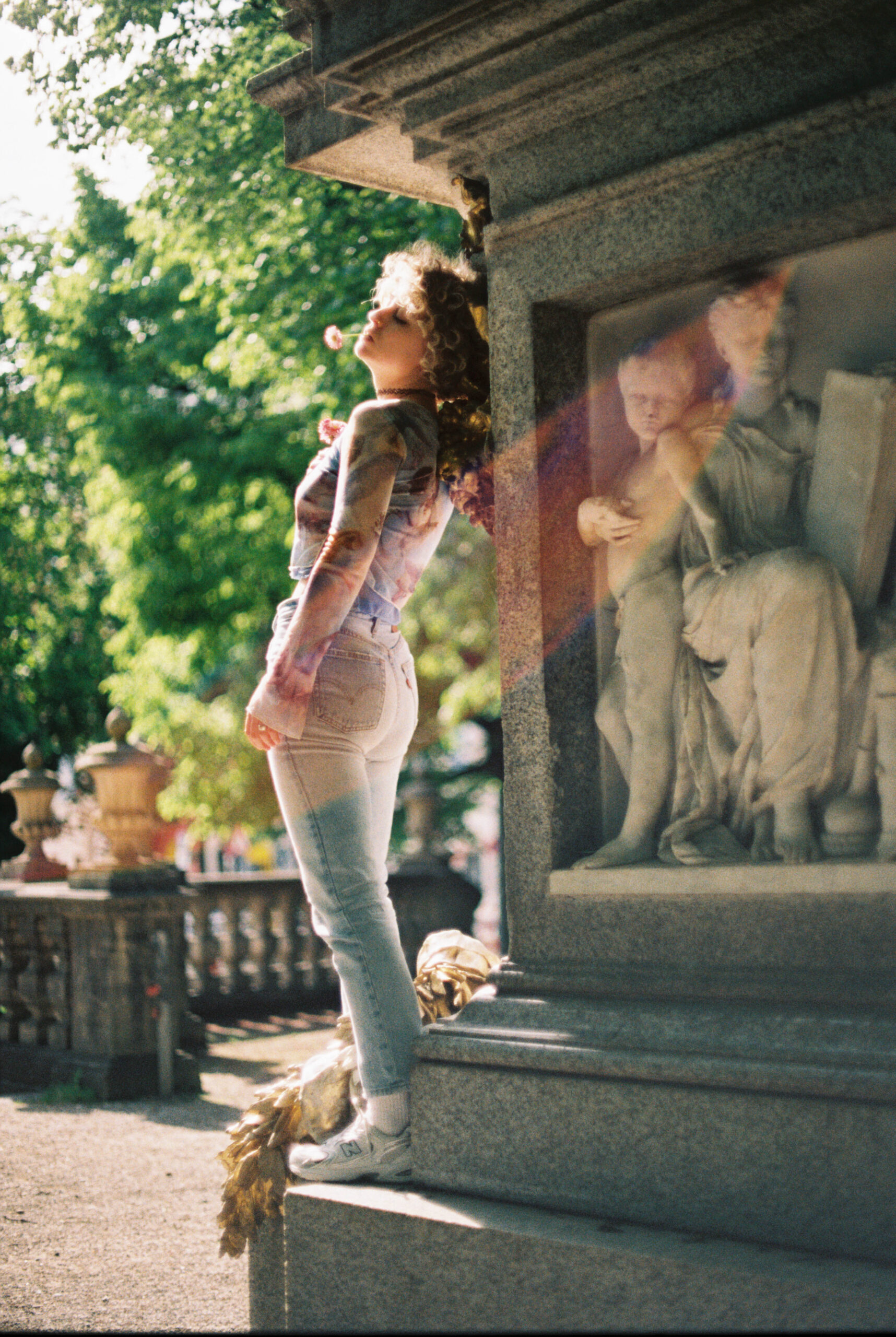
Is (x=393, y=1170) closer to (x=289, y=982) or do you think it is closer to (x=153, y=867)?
(x=153, y=867)

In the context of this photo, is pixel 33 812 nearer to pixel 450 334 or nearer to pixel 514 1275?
pixel 450 334

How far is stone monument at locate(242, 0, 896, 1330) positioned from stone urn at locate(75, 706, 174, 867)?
236 inches

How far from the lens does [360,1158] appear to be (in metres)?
3.34

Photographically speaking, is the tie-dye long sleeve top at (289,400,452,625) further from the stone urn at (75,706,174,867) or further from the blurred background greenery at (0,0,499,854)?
the stone urn at (75,706,174,867)

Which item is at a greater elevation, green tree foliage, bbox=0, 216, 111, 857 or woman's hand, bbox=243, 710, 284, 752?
green tree foliage, bbox=0, 216, 111, 857

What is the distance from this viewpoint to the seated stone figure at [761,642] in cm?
296

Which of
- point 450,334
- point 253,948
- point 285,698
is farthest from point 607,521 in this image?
point 253,948

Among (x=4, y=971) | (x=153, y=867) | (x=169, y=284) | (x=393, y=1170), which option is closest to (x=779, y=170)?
(x=393, y=1170)

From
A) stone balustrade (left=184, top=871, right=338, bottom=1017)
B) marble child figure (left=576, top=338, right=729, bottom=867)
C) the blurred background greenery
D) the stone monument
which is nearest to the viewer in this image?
the stone monument

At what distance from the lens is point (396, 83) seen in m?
3.47

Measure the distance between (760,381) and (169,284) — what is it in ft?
40.3

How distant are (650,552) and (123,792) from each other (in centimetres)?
662

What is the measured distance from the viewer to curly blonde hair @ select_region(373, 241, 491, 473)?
3.69 metres

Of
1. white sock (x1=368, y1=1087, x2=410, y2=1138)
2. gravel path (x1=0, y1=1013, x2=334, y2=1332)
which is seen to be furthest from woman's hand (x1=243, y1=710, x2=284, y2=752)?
gravel path (x1=0, y1=1013, x2=334, y2=1332)
